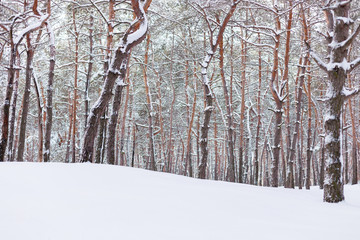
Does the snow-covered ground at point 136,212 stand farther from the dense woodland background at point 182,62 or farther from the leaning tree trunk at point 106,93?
the dense woodland background at point 182,62

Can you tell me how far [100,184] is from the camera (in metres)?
4.36

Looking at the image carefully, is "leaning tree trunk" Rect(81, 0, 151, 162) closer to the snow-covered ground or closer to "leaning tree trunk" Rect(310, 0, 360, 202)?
the snow-covered ground

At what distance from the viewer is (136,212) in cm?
332

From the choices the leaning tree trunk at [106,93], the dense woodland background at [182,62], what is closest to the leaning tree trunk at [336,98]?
the dense woodland background at [182,62]

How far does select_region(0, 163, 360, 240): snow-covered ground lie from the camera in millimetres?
2701

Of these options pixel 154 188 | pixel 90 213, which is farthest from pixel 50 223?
pixel 154 188

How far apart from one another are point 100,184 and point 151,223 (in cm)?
161

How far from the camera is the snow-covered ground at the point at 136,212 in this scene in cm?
270

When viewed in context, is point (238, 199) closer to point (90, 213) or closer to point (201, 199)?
point (201, 199)

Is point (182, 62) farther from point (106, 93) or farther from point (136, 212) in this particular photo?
point (136, 212)

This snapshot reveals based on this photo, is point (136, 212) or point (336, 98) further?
point (336, 98)

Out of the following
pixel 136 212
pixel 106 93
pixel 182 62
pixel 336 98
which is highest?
pixel 182 62

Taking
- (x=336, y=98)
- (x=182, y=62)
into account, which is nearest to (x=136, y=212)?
(x=336, y=98)

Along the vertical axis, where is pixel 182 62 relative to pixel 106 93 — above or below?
above
